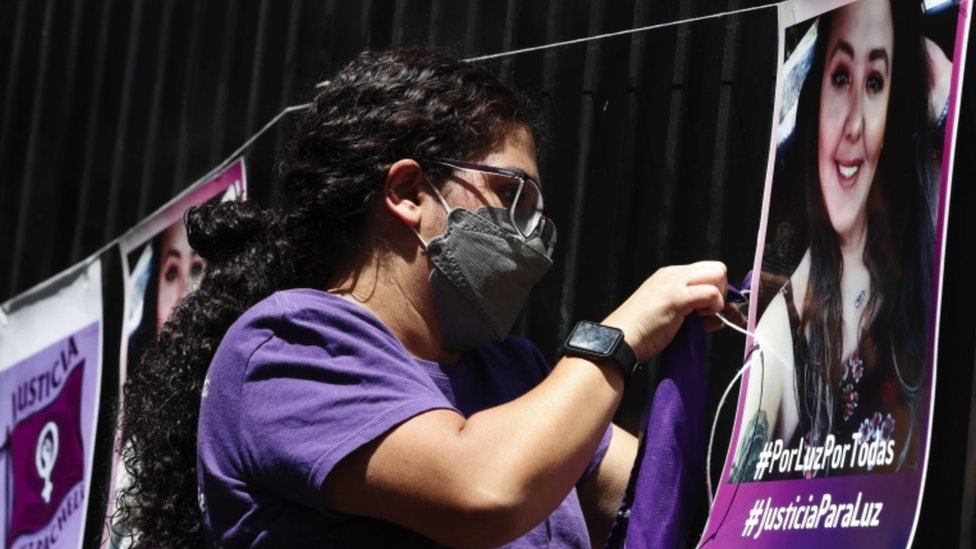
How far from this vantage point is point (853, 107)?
263 centimetres

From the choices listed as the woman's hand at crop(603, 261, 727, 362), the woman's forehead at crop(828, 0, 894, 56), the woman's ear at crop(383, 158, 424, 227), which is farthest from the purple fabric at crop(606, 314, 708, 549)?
the woman's forehead at crop(828, 0, 894, 56)

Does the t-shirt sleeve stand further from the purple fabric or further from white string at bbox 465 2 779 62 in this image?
white string at bbox 465 2 779 62

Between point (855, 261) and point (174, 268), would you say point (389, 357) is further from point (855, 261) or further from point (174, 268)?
point (174, 268)

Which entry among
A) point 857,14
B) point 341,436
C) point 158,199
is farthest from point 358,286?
point 158,199

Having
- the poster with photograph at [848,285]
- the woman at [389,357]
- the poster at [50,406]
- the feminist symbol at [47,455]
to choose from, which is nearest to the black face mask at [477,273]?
the woman at [389,357]

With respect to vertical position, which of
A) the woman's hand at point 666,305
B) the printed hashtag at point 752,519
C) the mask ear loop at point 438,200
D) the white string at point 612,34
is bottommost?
the printed hashtag at point 752,519

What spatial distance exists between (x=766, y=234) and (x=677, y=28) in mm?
733

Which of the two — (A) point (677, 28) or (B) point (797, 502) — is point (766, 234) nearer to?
(B) point (797, 502)

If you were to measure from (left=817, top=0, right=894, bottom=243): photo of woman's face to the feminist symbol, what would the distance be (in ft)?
8.48

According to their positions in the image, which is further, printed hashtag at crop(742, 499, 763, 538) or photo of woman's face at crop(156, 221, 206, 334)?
photo of woman's face at crop(156, 221, 206, 334)

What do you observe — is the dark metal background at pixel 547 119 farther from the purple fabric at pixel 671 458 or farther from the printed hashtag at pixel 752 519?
the purple fabric at pixel 671 458

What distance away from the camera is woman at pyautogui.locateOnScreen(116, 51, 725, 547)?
2111mm

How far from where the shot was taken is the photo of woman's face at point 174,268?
4094 millimetres

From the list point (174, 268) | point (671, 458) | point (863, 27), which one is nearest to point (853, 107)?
point (863, 27)
